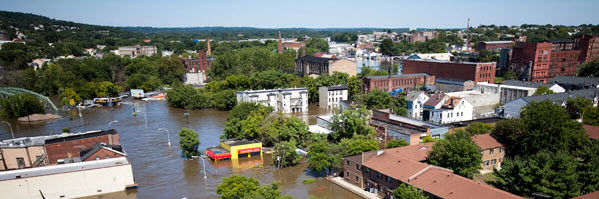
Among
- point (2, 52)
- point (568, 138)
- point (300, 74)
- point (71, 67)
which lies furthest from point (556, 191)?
point (2, 52)

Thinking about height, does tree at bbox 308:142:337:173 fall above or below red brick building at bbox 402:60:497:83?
below

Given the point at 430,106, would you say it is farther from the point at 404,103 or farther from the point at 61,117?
the point at 61,117

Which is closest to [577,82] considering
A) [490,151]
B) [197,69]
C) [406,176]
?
[490,151]

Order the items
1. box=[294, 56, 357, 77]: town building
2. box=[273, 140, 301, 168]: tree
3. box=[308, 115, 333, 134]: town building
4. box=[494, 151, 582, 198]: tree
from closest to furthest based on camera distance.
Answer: box=[494, 151, 582, 198]: tree, box=[273, 140, 301, 168]: tree, box=[308, 115, 333, 134]: town building, box=[294, 56, 357, 77]: town building

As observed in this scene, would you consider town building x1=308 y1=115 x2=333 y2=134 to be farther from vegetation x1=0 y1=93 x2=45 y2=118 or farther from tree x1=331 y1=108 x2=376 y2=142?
vegetation x1=0 y1=93 x2=45 y2=118

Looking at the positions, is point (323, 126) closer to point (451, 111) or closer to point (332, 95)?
point (451, 111)

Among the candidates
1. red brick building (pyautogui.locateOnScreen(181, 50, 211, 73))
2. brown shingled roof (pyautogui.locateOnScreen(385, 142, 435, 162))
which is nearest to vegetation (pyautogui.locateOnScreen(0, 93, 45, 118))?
red brick building (pyautogui.locateOnScreen(181, 50, 211, 73))
